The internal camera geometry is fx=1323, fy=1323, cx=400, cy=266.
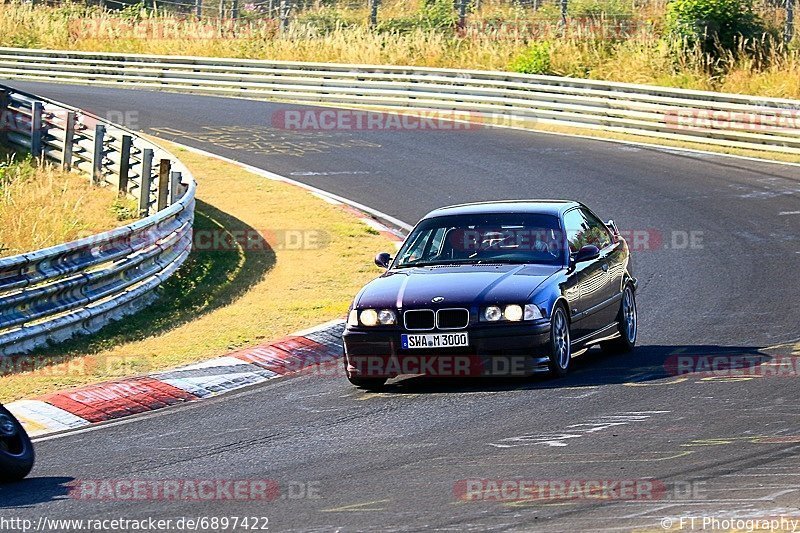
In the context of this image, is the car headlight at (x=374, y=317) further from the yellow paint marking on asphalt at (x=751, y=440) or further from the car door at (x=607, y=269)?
the yellow paint marking on asphalt at (x=751, y=440)

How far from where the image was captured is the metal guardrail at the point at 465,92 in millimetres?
24781

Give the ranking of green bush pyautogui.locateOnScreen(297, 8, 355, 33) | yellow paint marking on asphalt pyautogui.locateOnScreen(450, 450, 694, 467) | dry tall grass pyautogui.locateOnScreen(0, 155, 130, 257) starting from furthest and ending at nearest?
1. green bush pyautogui.locateOnScreen(297, 8, 355, 33)
2. dry tall grass pyautogui.locateOnScreen(0, 155, 130, 257)
3. yellow paint marking on asphalt pyautogui.locateOnScreen(450, 450, 694, 467)

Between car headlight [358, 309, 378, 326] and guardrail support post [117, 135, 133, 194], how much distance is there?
10.6m

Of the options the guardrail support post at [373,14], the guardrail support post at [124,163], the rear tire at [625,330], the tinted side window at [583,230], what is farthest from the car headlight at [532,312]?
the guardrail support post at [373,14]

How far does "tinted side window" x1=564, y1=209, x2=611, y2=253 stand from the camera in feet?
37.9

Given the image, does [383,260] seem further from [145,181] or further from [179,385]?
[145,181]

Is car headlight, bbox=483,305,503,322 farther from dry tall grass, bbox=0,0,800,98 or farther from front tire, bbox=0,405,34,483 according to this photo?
dry tall grass, bbox=0,0,800,98

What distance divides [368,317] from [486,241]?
1525 mm

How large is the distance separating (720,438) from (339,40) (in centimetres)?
3113

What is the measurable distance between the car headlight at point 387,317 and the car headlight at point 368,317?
0.04m

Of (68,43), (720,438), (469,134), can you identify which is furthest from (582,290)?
(68,43)

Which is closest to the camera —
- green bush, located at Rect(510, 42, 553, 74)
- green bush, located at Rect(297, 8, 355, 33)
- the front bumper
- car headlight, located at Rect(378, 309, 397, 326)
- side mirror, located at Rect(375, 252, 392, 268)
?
the front bumper

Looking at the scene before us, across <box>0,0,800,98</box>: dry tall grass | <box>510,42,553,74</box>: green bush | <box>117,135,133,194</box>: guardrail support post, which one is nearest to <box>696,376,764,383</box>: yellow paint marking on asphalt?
<box>117,135,133,194</box>: guardrail support post

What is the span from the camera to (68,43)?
4416cm
